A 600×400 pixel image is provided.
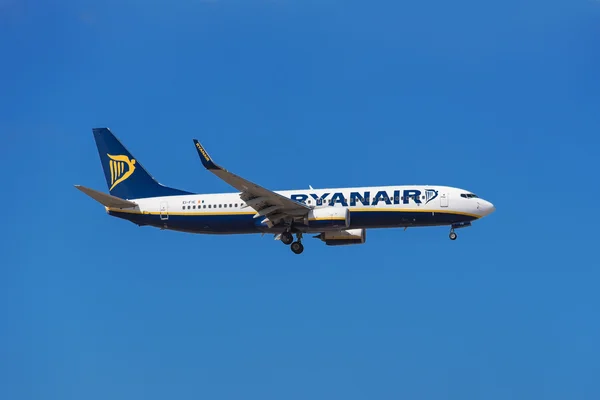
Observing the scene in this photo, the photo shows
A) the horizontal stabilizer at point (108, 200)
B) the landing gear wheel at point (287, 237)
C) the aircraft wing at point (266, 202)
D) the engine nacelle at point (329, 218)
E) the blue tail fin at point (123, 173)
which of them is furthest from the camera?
the blue tail fin at point (123, 173)

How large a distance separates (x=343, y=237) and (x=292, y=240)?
17.4 ft

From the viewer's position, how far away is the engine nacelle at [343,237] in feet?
226

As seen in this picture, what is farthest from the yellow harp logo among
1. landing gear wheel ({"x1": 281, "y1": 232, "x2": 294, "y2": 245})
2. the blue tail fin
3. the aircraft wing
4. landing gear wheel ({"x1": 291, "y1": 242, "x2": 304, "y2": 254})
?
landing gear wheel ({"x1": 291, "y1": 242, "x2": 304, "y2": 254})

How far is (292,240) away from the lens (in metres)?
65.2

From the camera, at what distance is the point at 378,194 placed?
207 ft

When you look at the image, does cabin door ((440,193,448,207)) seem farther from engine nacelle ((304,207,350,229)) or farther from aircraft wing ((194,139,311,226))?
aircraft wing ((194,139,311,226))

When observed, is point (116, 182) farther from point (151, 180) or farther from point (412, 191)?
point (412, 191)

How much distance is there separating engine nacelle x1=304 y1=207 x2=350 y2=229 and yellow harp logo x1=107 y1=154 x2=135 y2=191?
51.9ft

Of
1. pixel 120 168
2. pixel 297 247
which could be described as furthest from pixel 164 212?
pixel 297 247

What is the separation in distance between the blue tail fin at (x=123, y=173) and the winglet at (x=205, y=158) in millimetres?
10972

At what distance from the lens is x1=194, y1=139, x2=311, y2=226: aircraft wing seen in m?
60.3

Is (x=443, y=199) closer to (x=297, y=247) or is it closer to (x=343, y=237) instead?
(x=343, y=237)

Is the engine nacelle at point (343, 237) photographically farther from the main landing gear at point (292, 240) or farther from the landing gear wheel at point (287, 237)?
the landing gear wheel at point (287, 237)

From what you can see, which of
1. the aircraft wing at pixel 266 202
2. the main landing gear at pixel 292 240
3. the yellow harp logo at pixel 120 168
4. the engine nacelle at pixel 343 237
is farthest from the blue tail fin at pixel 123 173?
the engine nacelle at pixel 343 237
